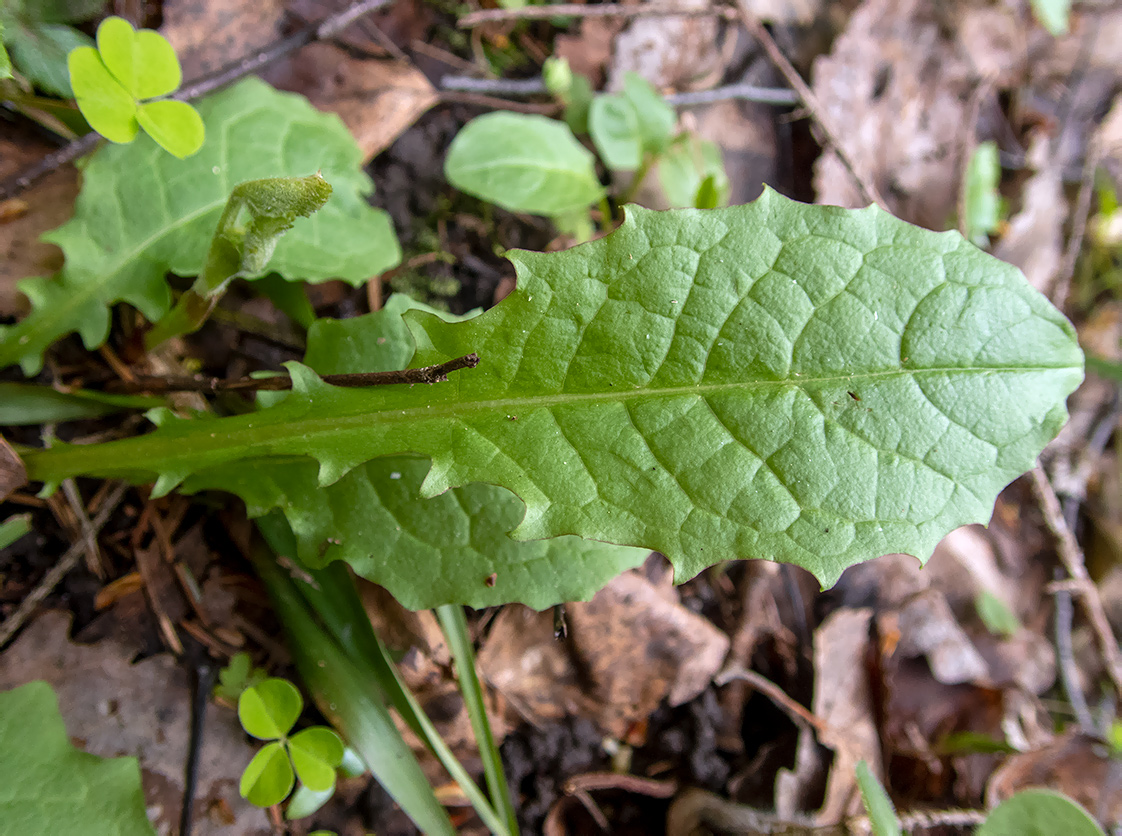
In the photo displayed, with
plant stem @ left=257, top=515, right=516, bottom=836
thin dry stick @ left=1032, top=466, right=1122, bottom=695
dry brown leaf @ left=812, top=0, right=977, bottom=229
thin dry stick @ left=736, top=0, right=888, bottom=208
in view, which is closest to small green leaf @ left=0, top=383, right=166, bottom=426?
plant stem @ left=257, top=515, right=516, bottom=836

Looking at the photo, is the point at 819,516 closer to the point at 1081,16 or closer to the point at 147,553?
the point at 147,553

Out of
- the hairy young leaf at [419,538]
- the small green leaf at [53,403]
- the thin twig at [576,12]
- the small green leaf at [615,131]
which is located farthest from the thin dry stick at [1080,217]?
the small green leaf at [53,403]

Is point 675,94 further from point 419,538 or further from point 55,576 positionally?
point 55,576

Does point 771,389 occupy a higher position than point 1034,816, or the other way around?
point 771,389

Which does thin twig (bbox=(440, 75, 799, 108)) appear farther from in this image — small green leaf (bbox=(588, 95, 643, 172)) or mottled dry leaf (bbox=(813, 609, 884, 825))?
mottled dry leaf (bbox=(813, 609, 884, 825))

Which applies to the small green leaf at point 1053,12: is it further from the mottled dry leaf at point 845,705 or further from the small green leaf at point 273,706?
the small green leaf at point 273,706

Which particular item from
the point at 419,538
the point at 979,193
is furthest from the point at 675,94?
the point at 419,538
